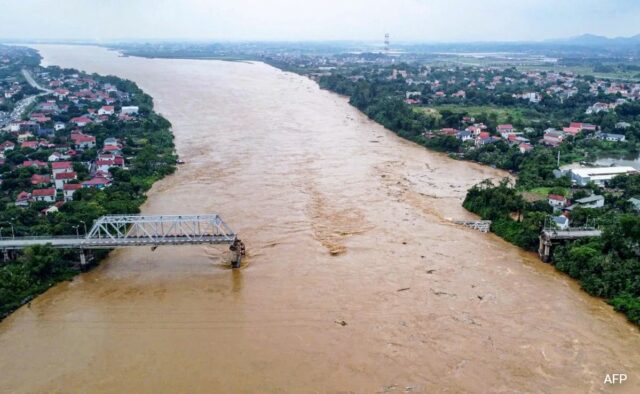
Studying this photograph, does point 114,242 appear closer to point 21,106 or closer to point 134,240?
point 134,240

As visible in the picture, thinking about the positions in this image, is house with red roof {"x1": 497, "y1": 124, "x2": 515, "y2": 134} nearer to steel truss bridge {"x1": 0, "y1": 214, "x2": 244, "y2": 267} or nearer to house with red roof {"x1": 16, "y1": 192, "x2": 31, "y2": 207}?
steel truss bridge {"x1": 0, "y1": 214, "x2": 244, "y2": 267}

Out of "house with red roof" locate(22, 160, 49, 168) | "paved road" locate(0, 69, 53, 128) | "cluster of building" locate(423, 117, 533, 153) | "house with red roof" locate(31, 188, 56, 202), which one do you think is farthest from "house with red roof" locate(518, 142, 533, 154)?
"paved road" locate(0, 69, 53, 128)

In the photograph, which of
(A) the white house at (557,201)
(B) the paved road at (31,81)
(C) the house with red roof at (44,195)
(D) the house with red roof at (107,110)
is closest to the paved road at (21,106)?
(B) the paved road at (31,81)

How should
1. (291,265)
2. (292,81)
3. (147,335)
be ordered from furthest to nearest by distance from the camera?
(292,81), (291,265), (147,335)

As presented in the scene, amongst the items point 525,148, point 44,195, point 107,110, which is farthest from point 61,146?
point 525,148

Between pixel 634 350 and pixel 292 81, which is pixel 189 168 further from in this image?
pixel 292 81

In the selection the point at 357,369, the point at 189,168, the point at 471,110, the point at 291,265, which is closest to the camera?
the point at 357,369

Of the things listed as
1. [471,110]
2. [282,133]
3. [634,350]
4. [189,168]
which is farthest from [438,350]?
[471,110]
